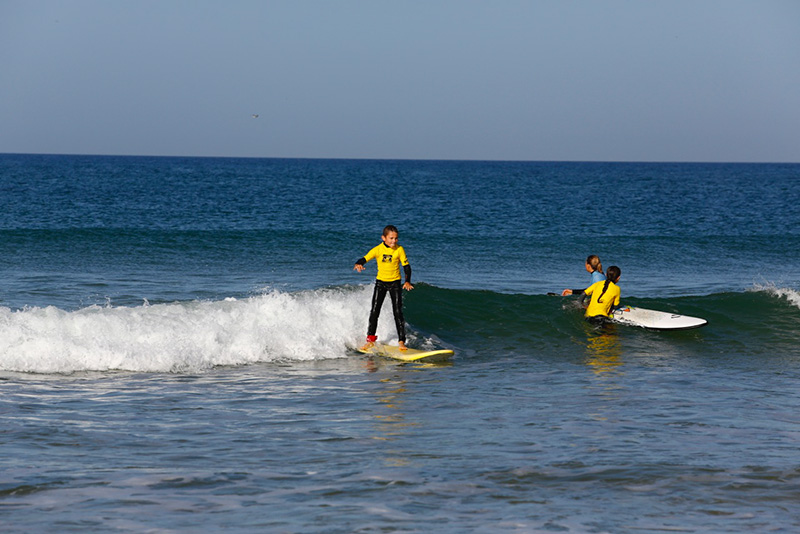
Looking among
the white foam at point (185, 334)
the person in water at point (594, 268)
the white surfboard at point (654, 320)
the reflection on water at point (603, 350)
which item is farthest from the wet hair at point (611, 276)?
the white foam at point (185, 334)

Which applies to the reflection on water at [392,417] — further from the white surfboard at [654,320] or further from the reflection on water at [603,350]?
the white surfboard at [654,320]

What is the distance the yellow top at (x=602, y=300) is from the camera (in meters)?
14.5

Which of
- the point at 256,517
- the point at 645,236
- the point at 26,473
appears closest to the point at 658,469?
the point at 256,517

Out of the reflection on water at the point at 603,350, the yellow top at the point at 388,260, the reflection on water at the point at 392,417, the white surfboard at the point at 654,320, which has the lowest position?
the reflection on water at the point at 603,350

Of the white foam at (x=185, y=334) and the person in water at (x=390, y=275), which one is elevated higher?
the person in water at (x=390, y=275)

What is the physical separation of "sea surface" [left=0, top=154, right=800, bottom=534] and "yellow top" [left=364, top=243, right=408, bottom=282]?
1.32m

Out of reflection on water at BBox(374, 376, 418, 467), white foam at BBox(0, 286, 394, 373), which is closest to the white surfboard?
white foam at BBox(0, 286, 394, 373)

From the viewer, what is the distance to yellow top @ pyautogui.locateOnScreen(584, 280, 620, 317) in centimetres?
1452

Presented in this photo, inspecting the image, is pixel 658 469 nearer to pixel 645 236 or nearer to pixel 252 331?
pixel 252 331

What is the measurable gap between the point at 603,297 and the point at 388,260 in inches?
171

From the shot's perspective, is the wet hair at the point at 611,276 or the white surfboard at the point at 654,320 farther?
the white surfboard at the point at 654,320

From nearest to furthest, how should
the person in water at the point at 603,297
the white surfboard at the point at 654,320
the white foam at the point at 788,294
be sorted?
1. the person in water at the point at 603,297
2. the white surfboard at the point at 654,320
3. the white foam at the point at 788,294

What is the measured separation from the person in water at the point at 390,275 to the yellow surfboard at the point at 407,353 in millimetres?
94

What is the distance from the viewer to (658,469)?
6941 millimetres
